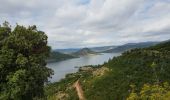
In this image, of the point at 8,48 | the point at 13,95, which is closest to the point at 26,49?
the point at 8,48

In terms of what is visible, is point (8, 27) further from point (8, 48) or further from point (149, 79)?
point (149, 79)

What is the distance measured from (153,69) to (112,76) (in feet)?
28.0

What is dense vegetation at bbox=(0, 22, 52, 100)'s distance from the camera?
22.9m

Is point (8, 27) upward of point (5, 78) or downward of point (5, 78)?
upward

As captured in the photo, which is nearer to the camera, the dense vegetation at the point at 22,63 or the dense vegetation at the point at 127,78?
the dense vegetation at the point at 22,63

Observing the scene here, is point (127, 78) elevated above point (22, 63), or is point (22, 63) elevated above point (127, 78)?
point (22, 63)

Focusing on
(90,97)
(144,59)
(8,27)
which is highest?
(8,27)

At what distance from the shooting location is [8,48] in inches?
946

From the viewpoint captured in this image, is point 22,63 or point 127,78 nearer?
point 22,63

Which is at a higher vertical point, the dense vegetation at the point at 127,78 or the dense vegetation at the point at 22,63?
the dense vegetation at the point at 22,63

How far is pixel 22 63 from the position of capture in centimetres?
2295

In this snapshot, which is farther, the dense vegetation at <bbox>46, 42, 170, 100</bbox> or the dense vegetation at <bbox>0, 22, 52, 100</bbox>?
the dense vegetation at <bbox>46, 42, 170, 100</bbox>

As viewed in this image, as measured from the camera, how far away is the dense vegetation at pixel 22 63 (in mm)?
22875

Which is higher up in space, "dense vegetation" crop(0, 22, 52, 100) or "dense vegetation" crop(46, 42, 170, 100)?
"dense vegetation" crop(0, 22, 52, 100)
